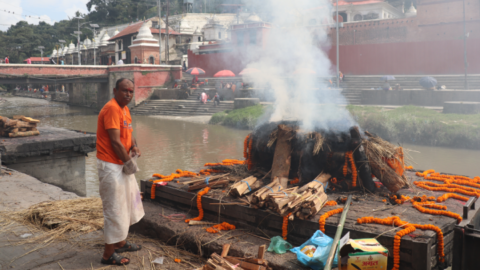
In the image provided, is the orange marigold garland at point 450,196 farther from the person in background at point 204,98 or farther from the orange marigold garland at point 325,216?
the person in background at point 204,98

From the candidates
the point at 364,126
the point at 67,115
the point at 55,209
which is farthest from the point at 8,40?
the point at 55,209

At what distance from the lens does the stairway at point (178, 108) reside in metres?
24.2

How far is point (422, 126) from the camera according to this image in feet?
47.0

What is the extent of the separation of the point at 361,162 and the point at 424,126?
11.4m

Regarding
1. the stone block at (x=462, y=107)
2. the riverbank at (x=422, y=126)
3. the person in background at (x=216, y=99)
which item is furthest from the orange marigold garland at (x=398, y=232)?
the person in background at (x=216, y=99)

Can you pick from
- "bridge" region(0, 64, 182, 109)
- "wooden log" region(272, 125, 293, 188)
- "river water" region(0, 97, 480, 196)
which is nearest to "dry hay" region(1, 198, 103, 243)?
"wooden log" region(272, 125, 293, 188)

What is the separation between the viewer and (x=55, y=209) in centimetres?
494

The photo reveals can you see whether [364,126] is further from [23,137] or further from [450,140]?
[23,137]

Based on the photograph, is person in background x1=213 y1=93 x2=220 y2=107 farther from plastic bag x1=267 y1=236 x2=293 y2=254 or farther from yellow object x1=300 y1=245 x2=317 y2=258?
yellow object x1=300 y1=245 x2=317 y2=258

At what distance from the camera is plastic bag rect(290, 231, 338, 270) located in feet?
10.1

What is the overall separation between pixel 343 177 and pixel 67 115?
28306 millimetres

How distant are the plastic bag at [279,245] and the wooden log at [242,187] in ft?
2.41

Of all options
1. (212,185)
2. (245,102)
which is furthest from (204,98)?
(212,185)

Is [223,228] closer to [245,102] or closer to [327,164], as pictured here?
[327,164]
